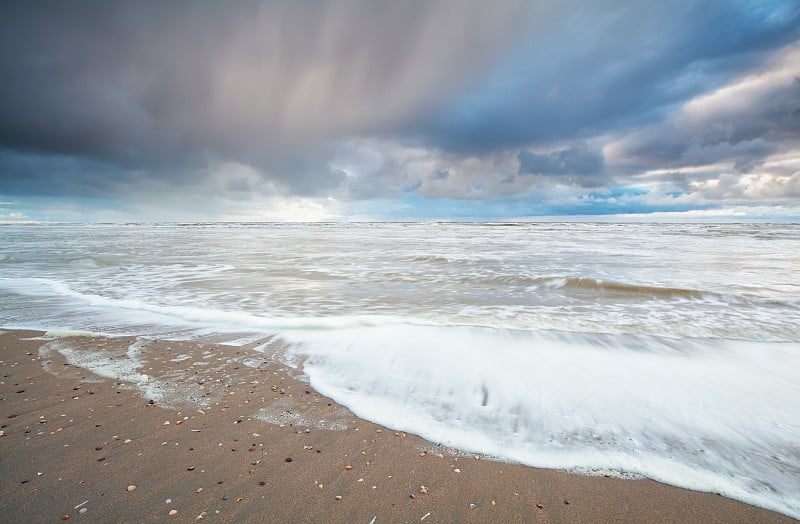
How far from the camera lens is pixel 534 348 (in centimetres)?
525

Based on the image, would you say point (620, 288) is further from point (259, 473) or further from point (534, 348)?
point (259, 473)

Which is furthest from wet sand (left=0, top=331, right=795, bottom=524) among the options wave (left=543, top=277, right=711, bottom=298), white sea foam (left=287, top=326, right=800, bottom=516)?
wave (left=543, top=277, right=711, bottom=298)

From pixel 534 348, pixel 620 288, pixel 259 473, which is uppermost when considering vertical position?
pixel 259 473

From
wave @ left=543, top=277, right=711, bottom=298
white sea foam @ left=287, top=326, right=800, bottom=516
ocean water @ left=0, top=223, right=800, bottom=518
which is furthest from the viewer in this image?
wave @ left=543, top=277, right=711, bottom=298

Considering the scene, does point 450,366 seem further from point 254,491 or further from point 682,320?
point 682,320

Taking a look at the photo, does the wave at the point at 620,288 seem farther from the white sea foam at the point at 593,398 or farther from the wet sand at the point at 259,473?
the wet sand at the point at 259,473

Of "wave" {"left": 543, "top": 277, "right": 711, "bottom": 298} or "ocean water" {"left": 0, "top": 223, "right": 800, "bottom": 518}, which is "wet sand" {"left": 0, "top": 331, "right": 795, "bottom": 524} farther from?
"wave" {"left": 543, "top": 277, "right": 711, "bottom": 298}

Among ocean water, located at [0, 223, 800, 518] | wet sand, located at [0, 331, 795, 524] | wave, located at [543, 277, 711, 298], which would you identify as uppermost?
wet sand, located at [0, 331, 795, 524]

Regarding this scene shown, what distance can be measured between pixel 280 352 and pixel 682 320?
6.91 m

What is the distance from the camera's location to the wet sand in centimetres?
224

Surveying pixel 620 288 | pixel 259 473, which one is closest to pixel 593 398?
pixel 259 473

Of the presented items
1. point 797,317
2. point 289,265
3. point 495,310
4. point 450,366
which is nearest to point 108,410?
point 450,366

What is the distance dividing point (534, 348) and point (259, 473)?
3.88m

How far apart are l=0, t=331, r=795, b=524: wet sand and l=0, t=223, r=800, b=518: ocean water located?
0.26 m
